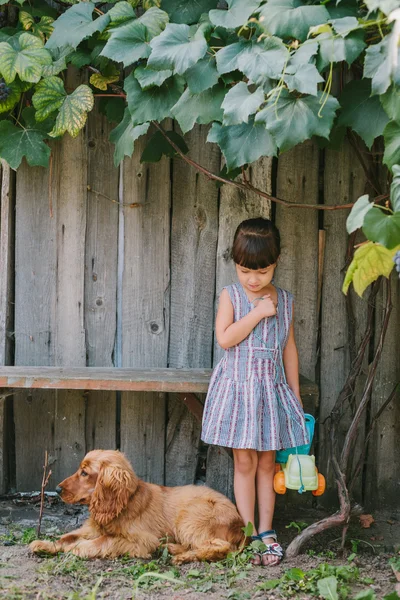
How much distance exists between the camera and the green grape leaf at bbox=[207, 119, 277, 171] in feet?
10.9

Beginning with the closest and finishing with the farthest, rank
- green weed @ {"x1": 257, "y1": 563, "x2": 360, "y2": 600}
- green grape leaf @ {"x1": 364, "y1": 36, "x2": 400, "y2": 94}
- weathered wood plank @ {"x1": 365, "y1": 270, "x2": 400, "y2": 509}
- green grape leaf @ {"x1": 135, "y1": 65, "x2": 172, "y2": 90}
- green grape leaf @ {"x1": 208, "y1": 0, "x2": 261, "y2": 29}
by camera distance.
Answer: green grape leaf @ {"x1": 364, "y1": 36, "x2": 400, "y2": 94} → green weed @ {"x1": 257, "y1": 563, "x2": 360, "y2": 600} → green grape leaf @ {"x1": 208, "y1": 0, "x2": 261, "y2": 29} → green grape leaf @ {"x1": 135, "y1": 65, "x2": 172, "y2": 90} → weathered wood plank @ {"x1": 365, "y1": 270, "x2": 400, "y2": 509}

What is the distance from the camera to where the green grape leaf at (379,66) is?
2.81 meters

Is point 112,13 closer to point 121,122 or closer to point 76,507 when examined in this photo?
point 121,122

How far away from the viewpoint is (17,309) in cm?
446

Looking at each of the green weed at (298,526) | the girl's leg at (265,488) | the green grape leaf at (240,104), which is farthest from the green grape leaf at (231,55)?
the green weed at (298,526)

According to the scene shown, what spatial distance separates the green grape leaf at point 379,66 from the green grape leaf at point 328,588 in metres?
1.99

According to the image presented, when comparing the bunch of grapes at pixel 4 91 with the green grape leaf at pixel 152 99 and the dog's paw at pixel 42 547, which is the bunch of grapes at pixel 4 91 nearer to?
the green grape leaf at pixel 152 99

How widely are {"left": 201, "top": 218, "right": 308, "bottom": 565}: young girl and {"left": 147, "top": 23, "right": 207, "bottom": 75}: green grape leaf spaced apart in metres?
0.96

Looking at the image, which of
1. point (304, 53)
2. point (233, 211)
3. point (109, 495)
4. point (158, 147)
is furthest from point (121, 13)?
point (109, 495)

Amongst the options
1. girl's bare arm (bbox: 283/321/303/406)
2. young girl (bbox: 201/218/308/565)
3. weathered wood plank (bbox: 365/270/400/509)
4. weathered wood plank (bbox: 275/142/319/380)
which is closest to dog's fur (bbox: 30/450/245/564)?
young girl (bbox: 201/218/308/565)

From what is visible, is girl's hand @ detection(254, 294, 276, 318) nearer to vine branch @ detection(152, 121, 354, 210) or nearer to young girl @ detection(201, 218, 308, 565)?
young girl @ detection(201, 218, 308, 565)

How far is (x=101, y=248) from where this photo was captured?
4.45 metres

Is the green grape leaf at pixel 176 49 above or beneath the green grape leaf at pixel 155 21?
beneath

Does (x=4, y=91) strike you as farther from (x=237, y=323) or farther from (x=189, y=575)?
(x=189, y=575)
